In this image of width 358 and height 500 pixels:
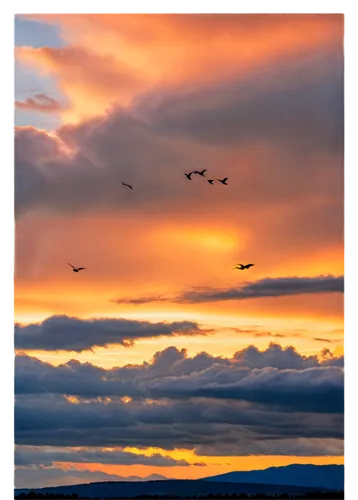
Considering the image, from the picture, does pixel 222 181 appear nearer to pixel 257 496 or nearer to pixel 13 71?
pixel 13 71

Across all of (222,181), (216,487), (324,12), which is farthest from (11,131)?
(216,487)

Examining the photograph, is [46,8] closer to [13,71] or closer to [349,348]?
[13,71]

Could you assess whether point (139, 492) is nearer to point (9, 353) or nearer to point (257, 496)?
point (257, 496)

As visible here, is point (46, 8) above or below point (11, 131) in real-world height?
above

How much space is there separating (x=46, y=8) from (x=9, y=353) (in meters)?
18.9

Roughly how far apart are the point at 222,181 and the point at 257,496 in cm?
1743

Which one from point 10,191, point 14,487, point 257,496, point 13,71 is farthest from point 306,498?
point 13,71

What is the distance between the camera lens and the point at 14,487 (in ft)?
202

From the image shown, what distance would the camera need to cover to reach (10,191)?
62562 mm

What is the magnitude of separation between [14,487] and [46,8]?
85.4ft
